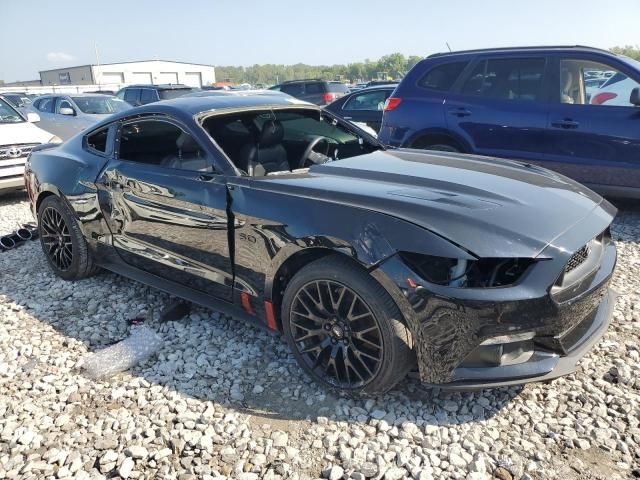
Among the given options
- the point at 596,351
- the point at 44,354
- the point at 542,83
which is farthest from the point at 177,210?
the point at 542,83

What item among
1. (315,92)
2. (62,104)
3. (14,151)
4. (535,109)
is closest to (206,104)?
(535,109)

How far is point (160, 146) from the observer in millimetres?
3912

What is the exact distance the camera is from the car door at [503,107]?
17.7 feet

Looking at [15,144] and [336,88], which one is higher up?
[336,88]

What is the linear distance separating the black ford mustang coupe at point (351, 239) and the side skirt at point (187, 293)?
0.05ft

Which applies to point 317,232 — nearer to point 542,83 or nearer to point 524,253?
point 524,253

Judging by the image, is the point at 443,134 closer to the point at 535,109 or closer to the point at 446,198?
the point at 535,109

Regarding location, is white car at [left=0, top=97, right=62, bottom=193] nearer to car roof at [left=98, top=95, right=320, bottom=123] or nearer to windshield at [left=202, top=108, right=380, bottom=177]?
car roof at [left=98, top=95, right=320, bottom=123]

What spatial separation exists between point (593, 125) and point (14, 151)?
24.7 ft

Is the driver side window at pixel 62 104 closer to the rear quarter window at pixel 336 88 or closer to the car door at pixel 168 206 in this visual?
the car door at pixel 168 206

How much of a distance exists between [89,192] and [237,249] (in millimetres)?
1669

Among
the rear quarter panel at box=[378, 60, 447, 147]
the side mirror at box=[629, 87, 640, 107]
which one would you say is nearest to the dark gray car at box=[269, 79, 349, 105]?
the rear quarter panel at box=[378, 60, 447, 147]

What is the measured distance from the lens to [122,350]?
3.18 meters

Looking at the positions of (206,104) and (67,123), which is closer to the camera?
(206,104)
